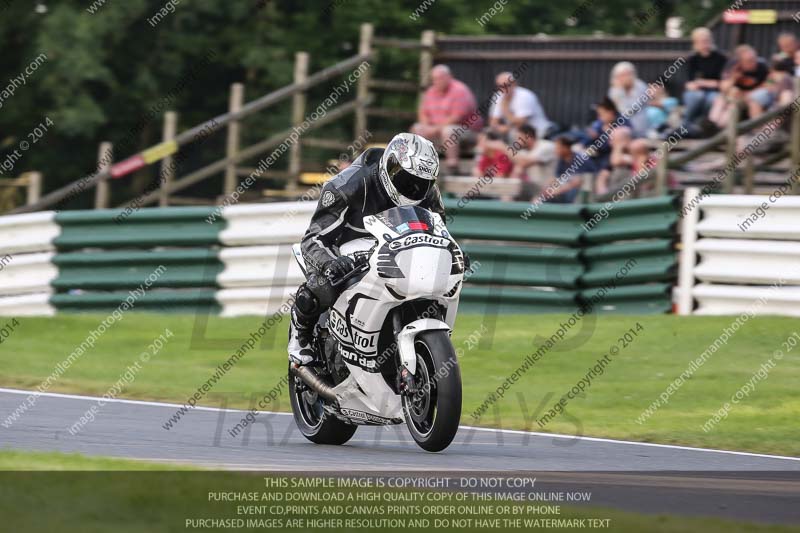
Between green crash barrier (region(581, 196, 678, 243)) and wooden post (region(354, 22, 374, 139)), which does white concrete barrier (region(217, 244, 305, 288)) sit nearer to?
green crash barrier (region(581, 196, 678, 243))

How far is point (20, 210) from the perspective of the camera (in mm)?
16719

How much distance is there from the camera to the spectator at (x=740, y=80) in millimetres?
15062

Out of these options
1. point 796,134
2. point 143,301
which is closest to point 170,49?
point 143,301

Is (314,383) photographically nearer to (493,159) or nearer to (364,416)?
(364,416)

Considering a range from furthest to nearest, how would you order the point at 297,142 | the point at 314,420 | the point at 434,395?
the point at 297,142 < the point at 314,420 < the point at 434,395

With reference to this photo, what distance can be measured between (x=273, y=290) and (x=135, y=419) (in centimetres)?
527

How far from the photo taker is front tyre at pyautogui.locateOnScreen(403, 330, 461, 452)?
23.5 feet

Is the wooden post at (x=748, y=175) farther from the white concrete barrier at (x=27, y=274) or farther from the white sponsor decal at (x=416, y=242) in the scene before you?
the white sponsor decal at (x=416, y=242)

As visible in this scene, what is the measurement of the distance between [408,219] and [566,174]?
744 centimetres

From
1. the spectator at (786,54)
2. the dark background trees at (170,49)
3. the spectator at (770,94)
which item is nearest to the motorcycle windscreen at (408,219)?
the spectator at (770,94)

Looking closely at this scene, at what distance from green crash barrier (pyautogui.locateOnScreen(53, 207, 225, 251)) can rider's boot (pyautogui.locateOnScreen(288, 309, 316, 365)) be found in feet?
21.6

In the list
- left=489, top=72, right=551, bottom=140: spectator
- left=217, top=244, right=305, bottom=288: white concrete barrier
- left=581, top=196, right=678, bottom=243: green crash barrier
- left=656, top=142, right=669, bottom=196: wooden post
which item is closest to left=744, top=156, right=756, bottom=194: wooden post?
left=656, top=142, right=669, bottom=196: wooden post

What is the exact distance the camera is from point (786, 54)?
15.3m

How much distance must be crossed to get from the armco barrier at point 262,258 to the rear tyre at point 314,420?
5146 mm
